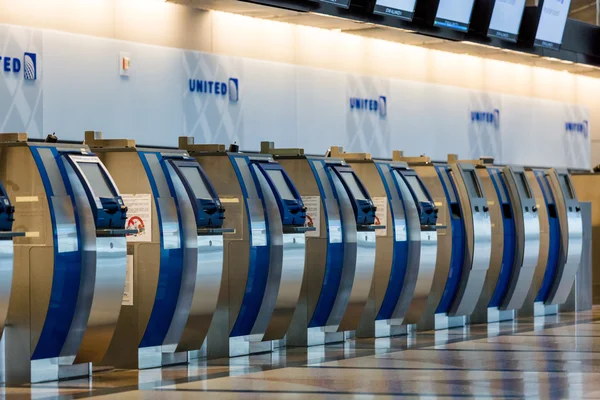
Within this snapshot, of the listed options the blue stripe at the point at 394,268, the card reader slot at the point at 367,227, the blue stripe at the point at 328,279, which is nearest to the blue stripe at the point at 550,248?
the blue stripe at the point at 394,268

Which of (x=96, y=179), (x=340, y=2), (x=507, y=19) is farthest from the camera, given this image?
(x=507, y=19)

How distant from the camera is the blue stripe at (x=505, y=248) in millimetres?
13625

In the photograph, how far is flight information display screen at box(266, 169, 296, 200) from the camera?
1020 cm

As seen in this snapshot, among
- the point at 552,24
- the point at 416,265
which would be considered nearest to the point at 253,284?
the point at 416,265

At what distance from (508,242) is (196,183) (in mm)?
5354

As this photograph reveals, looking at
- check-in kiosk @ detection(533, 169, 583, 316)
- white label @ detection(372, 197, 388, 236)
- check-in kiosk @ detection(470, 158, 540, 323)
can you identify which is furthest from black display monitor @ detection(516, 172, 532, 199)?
white label @ detection(372, 197, 388, 236)

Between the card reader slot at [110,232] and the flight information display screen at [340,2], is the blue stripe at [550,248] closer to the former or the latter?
the flight information display screen at [340,2]

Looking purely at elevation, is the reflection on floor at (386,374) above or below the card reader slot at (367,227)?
below

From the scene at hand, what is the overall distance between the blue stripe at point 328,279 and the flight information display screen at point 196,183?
62.0 inches

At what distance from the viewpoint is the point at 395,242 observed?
11.7 metres

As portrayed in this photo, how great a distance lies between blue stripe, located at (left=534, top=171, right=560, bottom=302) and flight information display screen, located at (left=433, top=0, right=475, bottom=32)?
2048 mm

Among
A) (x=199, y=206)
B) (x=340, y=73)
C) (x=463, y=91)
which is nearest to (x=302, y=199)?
(x=199, y=206)

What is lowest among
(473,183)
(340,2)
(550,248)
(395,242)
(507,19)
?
(550,248)

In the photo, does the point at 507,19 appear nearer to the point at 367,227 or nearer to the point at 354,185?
the point at 354,185
